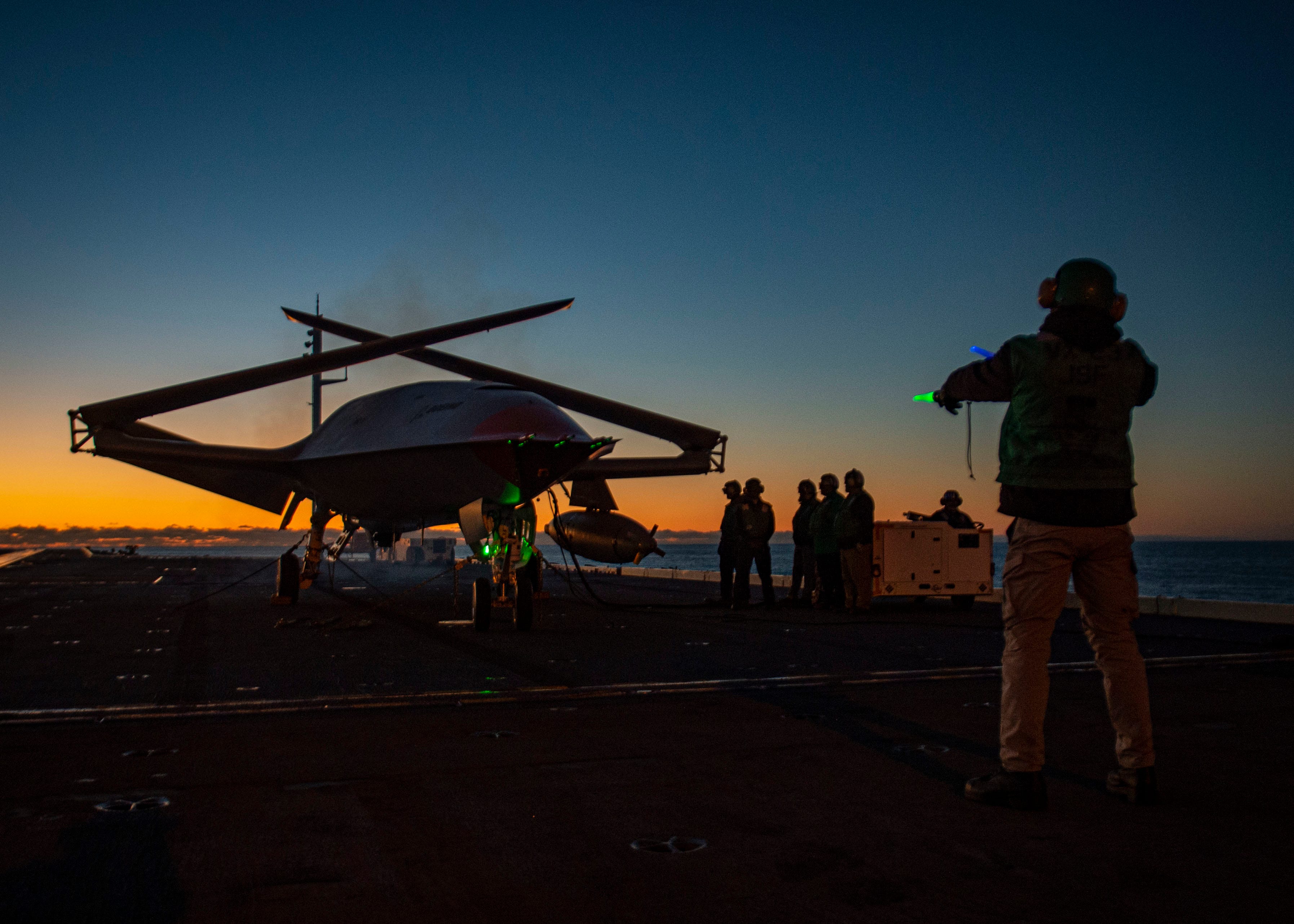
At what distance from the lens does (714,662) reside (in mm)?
6402

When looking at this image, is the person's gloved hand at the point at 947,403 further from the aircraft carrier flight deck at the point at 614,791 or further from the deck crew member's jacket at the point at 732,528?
the deck crew member's jacket at the point at 732,528

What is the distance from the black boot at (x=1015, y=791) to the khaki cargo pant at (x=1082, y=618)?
103mm

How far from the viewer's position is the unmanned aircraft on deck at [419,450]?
9.13 metres

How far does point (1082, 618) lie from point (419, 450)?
7574 millimetres

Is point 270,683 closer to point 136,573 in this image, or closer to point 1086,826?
point 1086,826

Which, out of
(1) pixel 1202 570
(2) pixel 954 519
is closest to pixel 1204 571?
(1) pixel 1202 570

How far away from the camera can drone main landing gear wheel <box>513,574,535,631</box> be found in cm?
884

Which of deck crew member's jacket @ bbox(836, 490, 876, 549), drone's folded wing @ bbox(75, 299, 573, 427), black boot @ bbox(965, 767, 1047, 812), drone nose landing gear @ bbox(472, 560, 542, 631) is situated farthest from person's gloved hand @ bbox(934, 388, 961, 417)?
drone's folded wing @ bbox(75, 299, 573, 427)

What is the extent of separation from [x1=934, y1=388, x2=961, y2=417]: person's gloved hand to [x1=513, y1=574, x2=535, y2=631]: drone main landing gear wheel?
6.04 meters

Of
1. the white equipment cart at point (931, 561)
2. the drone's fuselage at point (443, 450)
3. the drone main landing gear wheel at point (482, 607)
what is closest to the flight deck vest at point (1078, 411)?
the drone's fuselage at point (443, 450)

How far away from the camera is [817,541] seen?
12.4 m

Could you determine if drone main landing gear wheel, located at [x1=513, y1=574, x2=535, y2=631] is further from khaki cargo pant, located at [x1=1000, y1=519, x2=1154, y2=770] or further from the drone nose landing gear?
khaki cargo pant, located at [x1=1000, y1=519, x2=1154, y2=770]

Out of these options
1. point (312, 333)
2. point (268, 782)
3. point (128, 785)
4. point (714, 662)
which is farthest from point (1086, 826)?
point (312, 333)

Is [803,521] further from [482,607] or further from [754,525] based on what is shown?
[482,607]
